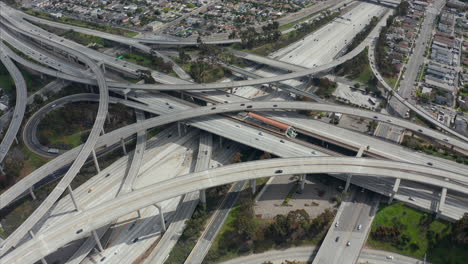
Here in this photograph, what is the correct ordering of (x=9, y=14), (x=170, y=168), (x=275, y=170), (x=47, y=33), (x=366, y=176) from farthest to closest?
(x=9, y=14) → (x=47, y=33) → (x=170, y=168) → (x=366, y=176) → (x=275, y=170)

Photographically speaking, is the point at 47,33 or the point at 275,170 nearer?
the point at 275,170

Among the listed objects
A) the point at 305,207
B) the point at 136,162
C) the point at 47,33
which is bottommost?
the point at 305,207

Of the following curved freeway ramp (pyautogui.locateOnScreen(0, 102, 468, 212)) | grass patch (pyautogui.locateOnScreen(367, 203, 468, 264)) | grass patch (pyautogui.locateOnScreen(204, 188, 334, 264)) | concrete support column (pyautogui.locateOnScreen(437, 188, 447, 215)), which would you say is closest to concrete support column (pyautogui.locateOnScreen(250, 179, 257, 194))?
grass patch (pyautogui.locateOnScreen(204, 188, 334, 264))

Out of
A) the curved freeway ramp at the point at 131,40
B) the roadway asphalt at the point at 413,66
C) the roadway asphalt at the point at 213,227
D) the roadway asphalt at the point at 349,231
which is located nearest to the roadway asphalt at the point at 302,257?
the roadway asphalt at the point at 349,231

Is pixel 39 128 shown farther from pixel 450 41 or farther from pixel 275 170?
pixel 450 41

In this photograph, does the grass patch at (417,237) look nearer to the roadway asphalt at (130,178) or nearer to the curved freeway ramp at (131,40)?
the roadway asphalt at (130,178)

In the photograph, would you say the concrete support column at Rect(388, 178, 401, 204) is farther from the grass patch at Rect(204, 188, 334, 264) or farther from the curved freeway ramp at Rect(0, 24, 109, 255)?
the curved freeway ramp at Rect(0, 24, 109, 255)

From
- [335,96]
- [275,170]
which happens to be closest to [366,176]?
[275,170]
